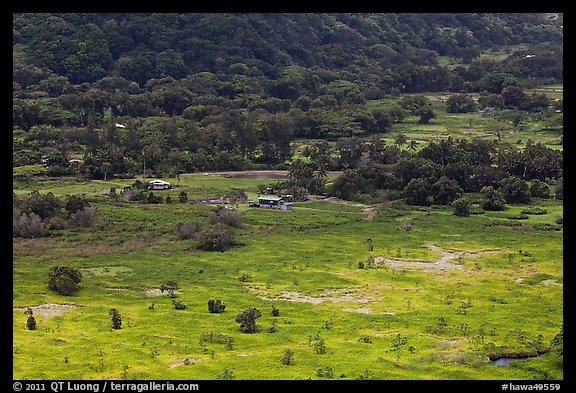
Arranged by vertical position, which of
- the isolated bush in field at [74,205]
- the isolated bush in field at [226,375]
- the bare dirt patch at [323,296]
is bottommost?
the bare dirt patch at [323,296]

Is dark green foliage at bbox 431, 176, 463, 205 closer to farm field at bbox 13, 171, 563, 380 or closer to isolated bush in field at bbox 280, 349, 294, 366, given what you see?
farm field at bbox 13, 171, 563, 380

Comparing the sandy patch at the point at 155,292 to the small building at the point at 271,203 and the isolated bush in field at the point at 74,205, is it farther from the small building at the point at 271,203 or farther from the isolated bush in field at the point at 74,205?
the small building at the point at 271,203

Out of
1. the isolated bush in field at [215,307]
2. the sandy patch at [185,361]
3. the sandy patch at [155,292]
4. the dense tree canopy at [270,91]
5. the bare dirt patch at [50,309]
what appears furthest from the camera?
the dense tree canopy at [270,91]

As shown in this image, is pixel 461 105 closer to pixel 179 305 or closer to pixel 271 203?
pixel 271 203

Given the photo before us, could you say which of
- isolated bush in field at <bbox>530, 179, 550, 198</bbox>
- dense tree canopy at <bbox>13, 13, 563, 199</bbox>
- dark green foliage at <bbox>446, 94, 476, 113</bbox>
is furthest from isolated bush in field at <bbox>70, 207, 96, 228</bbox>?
dark green foliage at <bbox>446, 94, 476, 113</bbox>

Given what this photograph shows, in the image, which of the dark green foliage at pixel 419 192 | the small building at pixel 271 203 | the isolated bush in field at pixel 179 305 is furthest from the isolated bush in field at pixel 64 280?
the dark green foliage at pixel 419 192

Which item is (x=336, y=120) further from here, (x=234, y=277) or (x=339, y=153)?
(x=234, y=277)
